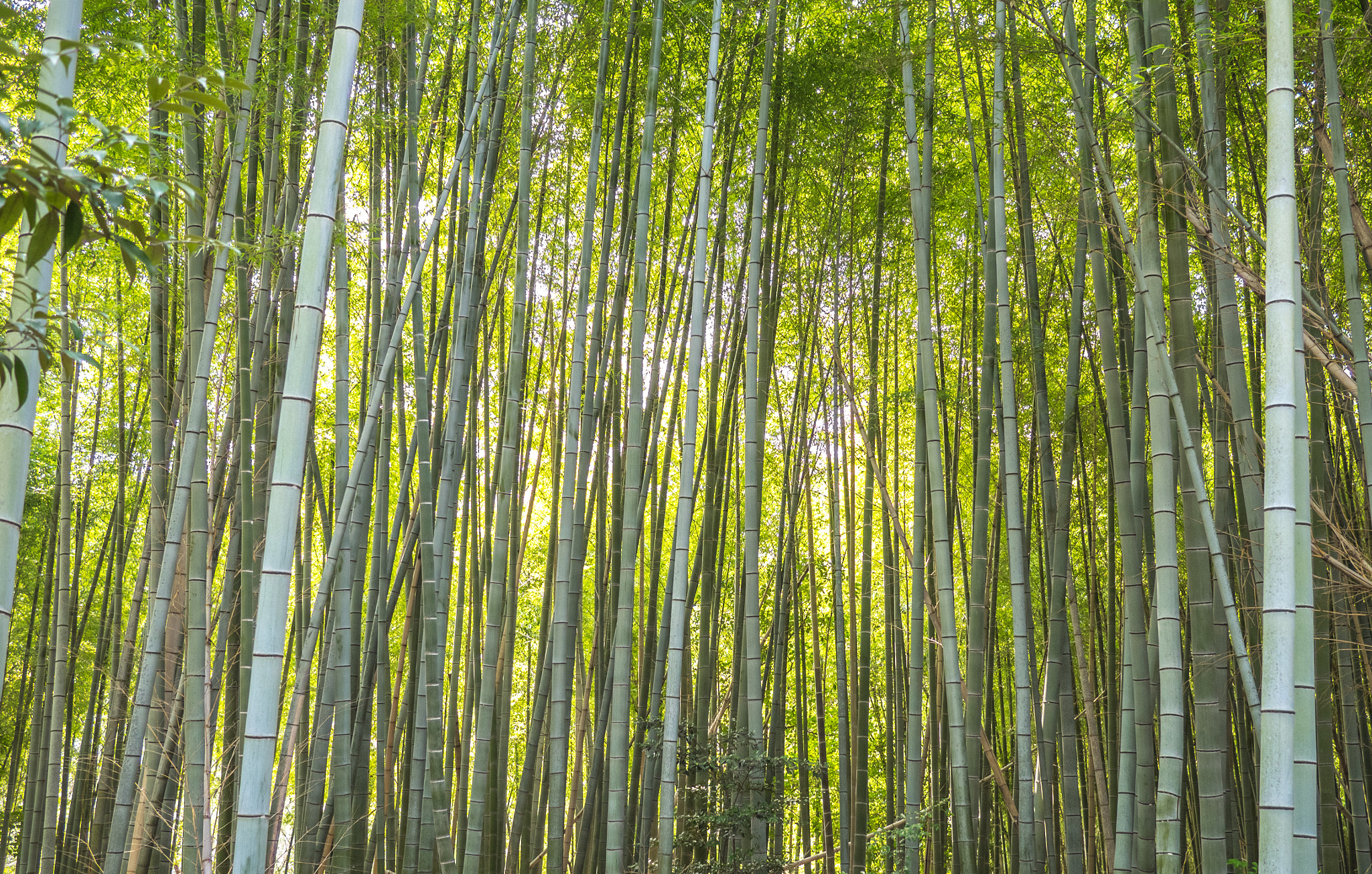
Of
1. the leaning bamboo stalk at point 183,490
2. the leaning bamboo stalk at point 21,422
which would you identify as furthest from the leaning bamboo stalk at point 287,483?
the leaning bamboo stalk at point 183,490

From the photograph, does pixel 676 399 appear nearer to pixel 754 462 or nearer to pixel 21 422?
pixel 754 462

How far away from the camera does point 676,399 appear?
15.8ft

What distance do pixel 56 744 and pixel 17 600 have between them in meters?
Result: 3.40

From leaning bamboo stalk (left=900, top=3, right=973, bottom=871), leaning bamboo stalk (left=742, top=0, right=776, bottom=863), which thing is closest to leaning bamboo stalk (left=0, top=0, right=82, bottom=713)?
leaning bamboo stalk (left=742, top=0, right=776, bottom=863)

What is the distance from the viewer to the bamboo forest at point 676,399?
1.94 m

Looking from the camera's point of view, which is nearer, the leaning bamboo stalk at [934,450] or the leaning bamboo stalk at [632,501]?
the leaning bamboo stalk at [934,450]

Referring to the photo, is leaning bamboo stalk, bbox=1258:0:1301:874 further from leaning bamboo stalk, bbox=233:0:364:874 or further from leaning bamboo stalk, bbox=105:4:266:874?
leaning bamboo stalk, bbox=105:4:266:874

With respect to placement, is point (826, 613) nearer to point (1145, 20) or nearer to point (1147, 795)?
point (1147, 795)

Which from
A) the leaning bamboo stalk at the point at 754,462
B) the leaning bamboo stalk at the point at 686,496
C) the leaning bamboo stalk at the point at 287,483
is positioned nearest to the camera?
the leaning bamboo stalk at the point at 287,483

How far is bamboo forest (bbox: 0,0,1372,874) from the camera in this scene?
6.37 ft

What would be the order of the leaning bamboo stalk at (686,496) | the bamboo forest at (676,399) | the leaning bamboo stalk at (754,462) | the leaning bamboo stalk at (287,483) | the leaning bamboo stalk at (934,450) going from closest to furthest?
1. the leaning bamboo stalk at (287,483)
2. the bamboo forest at (676,399)
3. the leaning bamboo stalk at (686,496)
4. the leaning bamboo stalk at (934,450)
5. the leaning bamboo stalk at (754,462)

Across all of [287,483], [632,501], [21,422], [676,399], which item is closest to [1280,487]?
[287,483]

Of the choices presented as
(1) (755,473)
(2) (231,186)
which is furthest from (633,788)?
(2) (231,186)

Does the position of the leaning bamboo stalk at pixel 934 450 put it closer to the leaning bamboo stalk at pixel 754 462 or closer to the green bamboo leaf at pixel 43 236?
the leaning bamboo stalk at pixel 754 462
